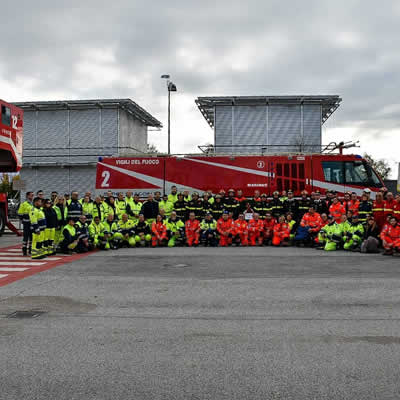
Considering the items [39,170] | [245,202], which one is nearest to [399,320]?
[245,202]

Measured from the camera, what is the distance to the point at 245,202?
1627cm

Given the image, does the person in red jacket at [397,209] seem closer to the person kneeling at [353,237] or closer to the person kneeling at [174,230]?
the person kneeling at [353,237]

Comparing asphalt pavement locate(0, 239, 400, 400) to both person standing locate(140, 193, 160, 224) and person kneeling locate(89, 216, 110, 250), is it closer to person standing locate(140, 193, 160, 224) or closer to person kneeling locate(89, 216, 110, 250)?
person kneeling locate(89, 216, 110, 250)

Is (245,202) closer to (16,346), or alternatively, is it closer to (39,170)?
(16,346)

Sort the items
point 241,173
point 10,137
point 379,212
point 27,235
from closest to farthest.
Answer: point 27,235 → point 379,212 → point 10,137 → point 241,173

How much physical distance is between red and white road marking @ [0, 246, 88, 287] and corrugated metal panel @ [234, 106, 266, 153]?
2483cm

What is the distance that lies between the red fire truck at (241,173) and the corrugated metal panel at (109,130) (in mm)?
18781

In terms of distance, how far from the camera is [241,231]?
598 inches

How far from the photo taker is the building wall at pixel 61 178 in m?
37.1

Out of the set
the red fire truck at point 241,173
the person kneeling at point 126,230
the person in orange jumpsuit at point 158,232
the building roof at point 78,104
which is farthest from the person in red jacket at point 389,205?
the building roof at point 78,104

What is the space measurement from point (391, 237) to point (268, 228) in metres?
4.24

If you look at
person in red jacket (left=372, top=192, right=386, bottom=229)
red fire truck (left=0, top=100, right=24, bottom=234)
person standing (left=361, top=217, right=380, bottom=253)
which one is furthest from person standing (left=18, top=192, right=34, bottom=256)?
person in red jacket (left=372, top=192, right=386, bottom=229)

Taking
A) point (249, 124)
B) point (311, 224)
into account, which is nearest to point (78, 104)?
point (249, 124)

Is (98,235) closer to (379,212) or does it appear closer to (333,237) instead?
(333,237)
